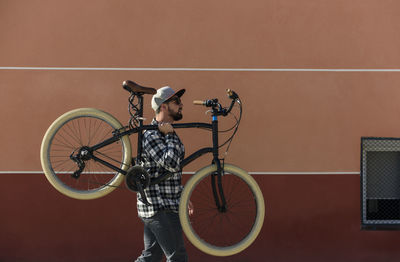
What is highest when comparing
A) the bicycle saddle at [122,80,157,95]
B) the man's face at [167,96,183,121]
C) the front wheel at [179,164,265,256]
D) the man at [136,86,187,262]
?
the bicycle saddle at [122,80,157,95]

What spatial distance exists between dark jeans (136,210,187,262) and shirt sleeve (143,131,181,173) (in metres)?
0.38

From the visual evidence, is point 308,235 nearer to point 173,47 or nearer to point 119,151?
point 119,151

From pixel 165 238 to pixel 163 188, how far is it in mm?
401

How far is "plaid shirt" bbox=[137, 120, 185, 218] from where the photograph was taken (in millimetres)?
3101

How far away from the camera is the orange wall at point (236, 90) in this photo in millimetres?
4723

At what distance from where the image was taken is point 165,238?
3.12 meters

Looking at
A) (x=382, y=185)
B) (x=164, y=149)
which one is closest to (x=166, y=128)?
(x=164, y=149)

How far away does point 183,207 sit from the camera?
329 cm

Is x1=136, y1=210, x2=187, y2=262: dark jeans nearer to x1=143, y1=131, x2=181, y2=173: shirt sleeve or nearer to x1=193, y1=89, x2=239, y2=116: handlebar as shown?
x1=143, y1=131, x2=181, y2=173: shirt sleeve

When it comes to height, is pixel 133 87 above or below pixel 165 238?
above

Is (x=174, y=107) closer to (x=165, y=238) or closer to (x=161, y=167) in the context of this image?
(x=161, y=167)

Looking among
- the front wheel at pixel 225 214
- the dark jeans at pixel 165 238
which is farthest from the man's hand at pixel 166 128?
the front wheel at pixel 225 214

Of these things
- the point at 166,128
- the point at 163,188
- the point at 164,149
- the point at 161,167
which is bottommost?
the point at 163,188

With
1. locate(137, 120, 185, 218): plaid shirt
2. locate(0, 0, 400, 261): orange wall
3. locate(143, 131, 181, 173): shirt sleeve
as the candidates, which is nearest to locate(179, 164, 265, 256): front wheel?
locate(0, 0, 400, 261): orange wall
